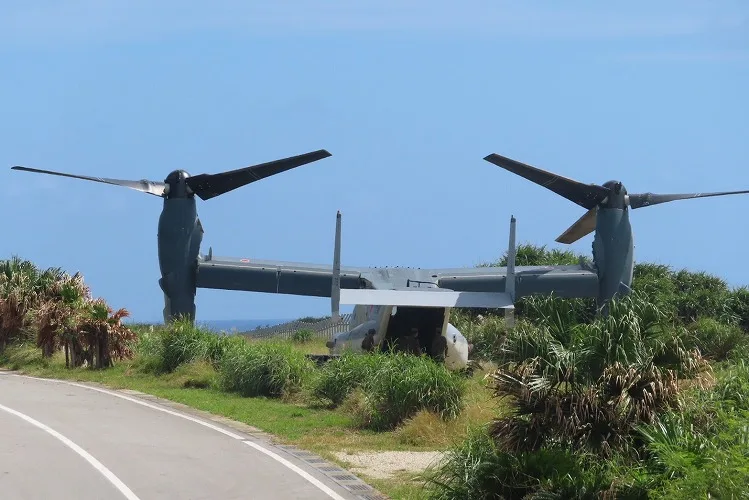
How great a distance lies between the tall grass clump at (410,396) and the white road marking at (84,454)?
4908mm

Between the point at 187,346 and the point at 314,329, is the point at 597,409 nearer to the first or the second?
the point at 187,346

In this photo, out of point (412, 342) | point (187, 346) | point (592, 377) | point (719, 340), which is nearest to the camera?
point (592, 377)

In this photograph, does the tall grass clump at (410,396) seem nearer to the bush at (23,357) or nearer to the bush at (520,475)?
the bush at (520,475)

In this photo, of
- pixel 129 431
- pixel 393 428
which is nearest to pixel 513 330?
pixel 393 428

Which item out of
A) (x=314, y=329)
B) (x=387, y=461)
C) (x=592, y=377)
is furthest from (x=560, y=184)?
(x=314, y=329)

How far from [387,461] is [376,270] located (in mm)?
14405

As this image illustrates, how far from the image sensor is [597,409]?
36.6 feet

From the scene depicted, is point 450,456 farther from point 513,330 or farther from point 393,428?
point 393,428

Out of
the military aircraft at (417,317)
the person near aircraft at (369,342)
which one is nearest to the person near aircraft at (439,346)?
the military aircraft at (417,317)

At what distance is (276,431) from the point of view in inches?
694

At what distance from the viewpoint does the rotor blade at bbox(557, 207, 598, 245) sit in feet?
94.1

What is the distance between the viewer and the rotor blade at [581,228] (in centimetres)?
2867

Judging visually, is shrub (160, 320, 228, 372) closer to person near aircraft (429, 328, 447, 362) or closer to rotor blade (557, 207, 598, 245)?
person near aircraft (429, 328, 447, 362)

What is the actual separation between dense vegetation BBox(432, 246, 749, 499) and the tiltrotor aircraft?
43.7 feet
